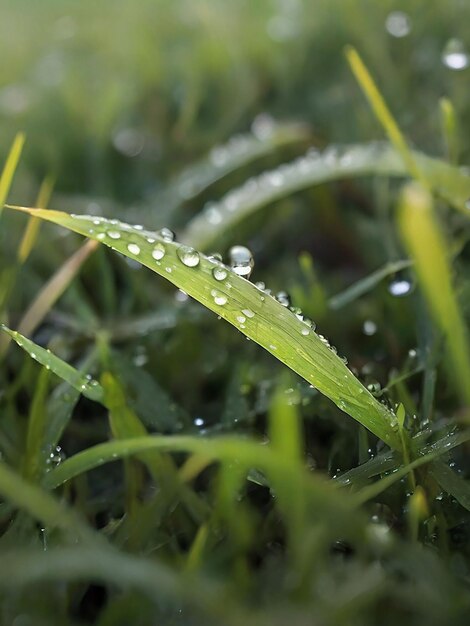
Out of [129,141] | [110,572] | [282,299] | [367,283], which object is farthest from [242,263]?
[129,141]

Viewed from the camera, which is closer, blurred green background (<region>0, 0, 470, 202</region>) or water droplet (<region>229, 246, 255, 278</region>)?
water droplet (<region>229, 246, 255, 278</region>)

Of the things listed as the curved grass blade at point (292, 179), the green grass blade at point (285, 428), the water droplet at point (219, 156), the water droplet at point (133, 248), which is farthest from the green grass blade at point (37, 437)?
the water droplet at point (219, 156)

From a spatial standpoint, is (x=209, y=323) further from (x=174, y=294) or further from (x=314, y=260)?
(x=314, y=260)

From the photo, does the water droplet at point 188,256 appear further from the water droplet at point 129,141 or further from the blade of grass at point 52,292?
the water droplet at point 129,141

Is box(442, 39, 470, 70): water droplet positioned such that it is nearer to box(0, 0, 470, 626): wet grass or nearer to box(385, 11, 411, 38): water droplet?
box(0, 0, 470, 626): wet grass

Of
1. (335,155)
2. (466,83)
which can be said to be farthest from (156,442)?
(466,83)

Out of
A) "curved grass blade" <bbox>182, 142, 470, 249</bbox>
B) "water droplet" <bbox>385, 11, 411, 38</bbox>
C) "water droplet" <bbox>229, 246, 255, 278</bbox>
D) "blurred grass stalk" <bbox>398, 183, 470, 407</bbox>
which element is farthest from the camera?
"water droplet" <bbox>385, 11, 411, 38</bbox>

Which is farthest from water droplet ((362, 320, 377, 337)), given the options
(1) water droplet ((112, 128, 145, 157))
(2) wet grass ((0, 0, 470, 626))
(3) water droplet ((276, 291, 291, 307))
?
(1) water droplet ((112, 128, 145, 157))
